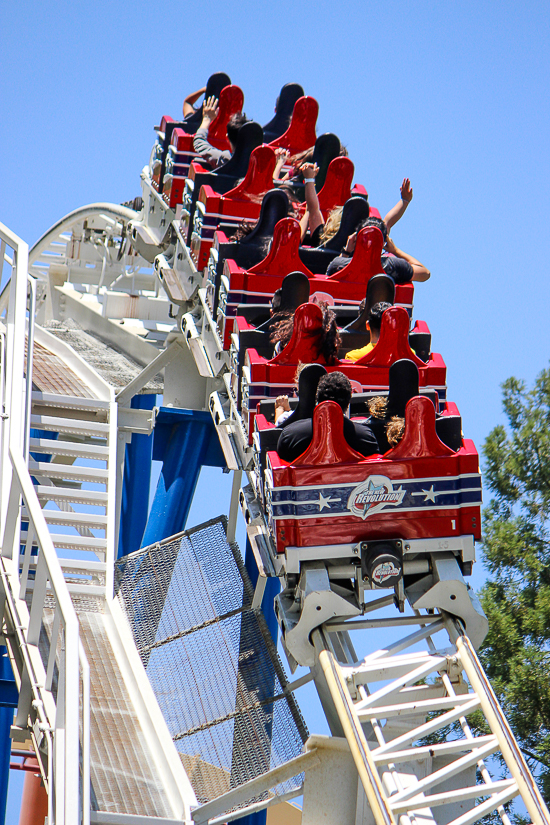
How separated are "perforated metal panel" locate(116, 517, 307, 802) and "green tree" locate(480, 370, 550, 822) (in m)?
2.65

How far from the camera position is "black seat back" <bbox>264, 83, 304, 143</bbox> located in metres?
10.6

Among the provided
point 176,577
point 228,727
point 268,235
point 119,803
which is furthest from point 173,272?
point 119,803

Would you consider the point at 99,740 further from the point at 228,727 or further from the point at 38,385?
the point at 38,385

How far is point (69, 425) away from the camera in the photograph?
741 cm

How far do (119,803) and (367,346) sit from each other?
2.84 meters

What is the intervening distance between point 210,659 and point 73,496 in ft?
4.61

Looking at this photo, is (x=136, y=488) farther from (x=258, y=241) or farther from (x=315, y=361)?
(x=315, y=361)

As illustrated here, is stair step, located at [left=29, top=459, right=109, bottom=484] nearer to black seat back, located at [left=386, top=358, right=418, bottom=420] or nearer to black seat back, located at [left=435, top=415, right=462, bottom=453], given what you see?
black seat back, located at [left=386, top=358, right=418, bottom=420]

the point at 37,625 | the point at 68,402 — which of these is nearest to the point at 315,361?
the point at 37,625

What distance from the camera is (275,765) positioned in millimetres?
5859

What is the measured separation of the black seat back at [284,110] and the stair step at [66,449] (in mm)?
4428

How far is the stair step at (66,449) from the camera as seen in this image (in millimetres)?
7197

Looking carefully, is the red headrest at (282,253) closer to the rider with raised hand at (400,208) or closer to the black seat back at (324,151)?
the rider with raised hand at (400,208)

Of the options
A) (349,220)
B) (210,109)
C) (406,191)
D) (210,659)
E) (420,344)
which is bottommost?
(210,659)
